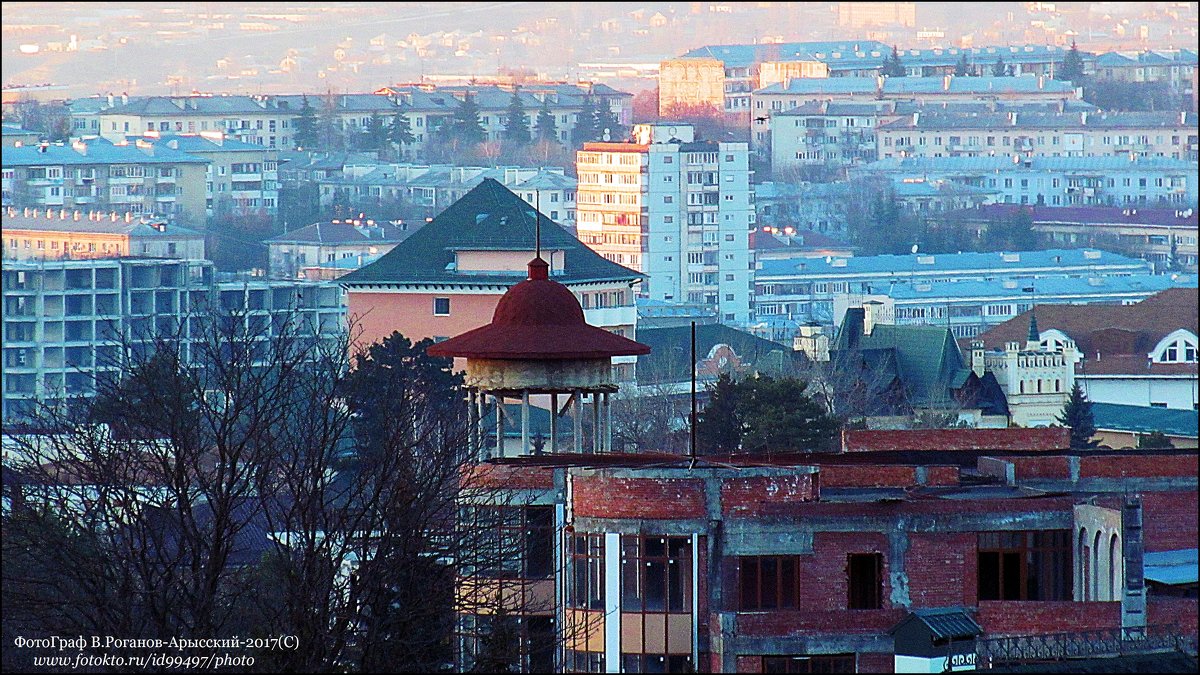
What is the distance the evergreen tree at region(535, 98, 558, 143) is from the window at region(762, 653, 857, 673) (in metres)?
160

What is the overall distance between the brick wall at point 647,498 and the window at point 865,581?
3.75 feet

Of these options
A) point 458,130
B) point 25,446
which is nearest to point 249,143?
point 458,130

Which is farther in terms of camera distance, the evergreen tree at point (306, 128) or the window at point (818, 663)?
the evergreen tree at point (306, 128)

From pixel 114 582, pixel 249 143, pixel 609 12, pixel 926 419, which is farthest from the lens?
pixel 609 12

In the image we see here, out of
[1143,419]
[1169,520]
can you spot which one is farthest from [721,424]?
[1143,419]

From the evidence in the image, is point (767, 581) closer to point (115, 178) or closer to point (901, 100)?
point (115, 178)

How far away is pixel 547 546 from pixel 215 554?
4336 millimetres

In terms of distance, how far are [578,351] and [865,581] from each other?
4581mm

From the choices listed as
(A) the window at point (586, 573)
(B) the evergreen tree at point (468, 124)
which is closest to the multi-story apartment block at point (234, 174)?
(B) the evergreen tree at point (468, 124)

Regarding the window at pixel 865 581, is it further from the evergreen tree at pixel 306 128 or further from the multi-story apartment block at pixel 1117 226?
the evergreen tree at pixel 306 128

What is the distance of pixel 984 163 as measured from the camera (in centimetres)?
18288

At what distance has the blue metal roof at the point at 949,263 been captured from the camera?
446 feet

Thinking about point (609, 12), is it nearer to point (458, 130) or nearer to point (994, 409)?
point (458, 130)

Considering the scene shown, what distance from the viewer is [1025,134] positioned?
623 ft
